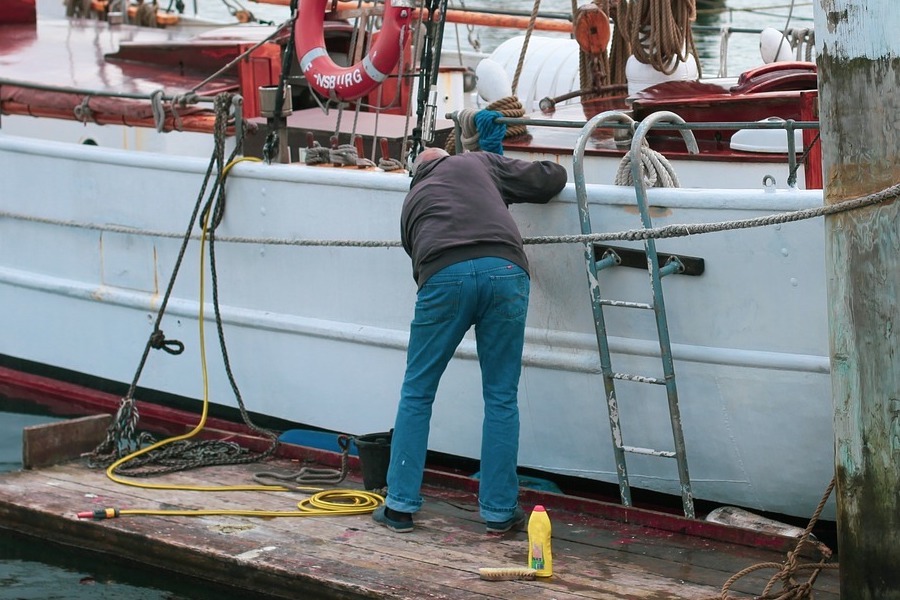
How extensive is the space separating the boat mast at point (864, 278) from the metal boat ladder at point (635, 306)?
1.02m

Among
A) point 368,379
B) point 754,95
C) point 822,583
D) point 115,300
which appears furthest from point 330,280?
point 822,583

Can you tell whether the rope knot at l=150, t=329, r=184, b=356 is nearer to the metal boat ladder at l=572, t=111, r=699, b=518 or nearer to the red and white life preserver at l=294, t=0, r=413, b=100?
the red and white life preserver at l=294, t=0, r=413, b=100

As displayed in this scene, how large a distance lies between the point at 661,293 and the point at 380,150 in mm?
2418

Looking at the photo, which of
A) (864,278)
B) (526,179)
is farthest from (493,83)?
(864,278)

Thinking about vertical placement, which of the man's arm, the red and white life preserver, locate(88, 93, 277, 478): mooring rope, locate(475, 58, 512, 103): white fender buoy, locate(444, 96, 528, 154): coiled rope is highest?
the red and white life preserver

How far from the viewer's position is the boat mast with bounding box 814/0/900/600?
13.0 feet

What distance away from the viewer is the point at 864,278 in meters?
4.08

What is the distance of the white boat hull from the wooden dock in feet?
1.33

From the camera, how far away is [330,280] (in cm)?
639

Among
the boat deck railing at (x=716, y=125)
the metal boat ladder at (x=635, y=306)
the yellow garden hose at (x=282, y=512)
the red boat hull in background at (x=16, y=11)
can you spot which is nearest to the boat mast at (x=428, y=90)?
the boat deck railing at (x=716, y=125)

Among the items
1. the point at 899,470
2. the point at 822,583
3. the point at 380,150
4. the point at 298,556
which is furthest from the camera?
the point at 380,150

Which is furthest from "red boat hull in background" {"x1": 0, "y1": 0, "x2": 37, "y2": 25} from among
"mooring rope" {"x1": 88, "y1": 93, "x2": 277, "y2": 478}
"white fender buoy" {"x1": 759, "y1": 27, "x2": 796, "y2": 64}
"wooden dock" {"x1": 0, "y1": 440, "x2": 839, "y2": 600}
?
"white fender buoy" {"x1": 759, "y1": 27, "x2": 796, "y2": 64}

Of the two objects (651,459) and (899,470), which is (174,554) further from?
(899,470)

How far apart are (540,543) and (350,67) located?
277cm
